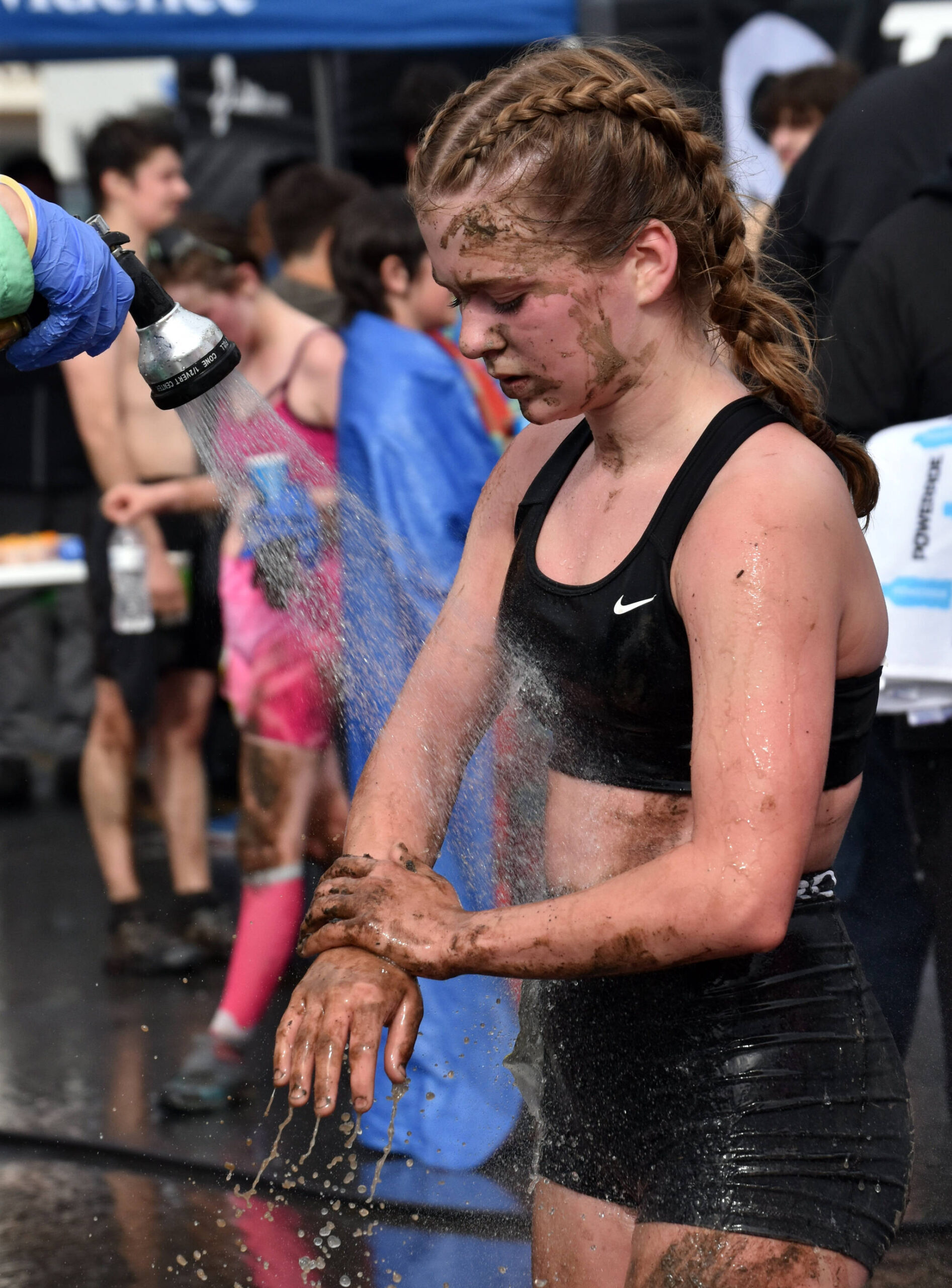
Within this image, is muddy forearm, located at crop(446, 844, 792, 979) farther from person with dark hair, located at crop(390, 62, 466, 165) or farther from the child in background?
person with dark hair, located at crop(390, 62, 466, 165)

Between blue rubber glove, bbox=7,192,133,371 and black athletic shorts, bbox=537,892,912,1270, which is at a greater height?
blue rubber glove, bbox=7,192,133,371

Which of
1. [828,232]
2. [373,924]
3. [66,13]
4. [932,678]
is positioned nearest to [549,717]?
[373,924]

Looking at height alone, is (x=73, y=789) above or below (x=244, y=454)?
below

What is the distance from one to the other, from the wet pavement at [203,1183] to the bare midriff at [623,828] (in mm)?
570

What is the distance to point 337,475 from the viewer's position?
3.63 m

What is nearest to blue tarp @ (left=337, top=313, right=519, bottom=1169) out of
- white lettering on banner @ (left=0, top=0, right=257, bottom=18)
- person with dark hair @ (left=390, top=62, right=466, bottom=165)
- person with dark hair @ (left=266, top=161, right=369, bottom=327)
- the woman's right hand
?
the woman's right hand

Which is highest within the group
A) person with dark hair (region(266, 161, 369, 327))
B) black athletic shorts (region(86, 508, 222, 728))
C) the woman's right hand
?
the woman's right hand

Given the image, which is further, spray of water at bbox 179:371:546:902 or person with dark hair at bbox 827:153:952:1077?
person with dark hair at bbox 827:153:952:1077

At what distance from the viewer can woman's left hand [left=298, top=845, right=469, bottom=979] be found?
1596 millimetres

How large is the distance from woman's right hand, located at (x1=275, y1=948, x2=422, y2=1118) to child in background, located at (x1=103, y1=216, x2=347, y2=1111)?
6.27ft

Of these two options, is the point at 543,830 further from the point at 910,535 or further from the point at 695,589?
the point at 910,535

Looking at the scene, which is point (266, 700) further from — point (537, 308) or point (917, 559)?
point (537, 308)

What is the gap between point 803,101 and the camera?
16.2 feet

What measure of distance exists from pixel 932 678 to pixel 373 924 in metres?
1.46
